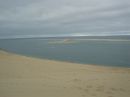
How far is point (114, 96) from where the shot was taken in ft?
23.2

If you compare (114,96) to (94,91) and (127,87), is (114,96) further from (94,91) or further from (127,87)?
(127,87)

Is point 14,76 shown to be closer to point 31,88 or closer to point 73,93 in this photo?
point 31,88

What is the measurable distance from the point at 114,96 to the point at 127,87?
4.91 ft

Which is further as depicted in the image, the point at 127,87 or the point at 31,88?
the point at 127,87

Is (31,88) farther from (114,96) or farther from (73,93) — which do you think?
(114,96)

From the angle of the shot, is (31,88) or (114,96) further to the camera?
(31,88)

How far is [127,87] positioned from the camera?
8.36 m

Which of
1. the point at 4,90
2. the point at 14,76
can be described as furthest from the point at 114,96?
the point at 14,76

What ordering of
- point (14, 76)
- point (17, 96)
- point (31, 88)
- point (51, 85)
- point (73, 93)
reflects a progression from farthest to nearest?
point (14, 76) → point (51, 85) → point (31, 88) → point (73, 93) → point (17, 96)

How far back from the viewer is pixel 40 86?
8094 mm

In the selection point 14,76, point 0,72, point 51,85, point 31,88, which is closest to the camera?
point 31,88

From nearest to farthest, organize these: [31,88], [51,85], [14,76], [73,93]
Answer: [73,93]
[31,88]
[51,85]
[14,76]

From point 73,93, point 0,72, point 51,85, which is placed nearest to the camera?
point 73,93

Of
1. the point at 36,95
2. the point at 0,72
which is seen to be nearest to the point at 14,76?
the point at 0,72
